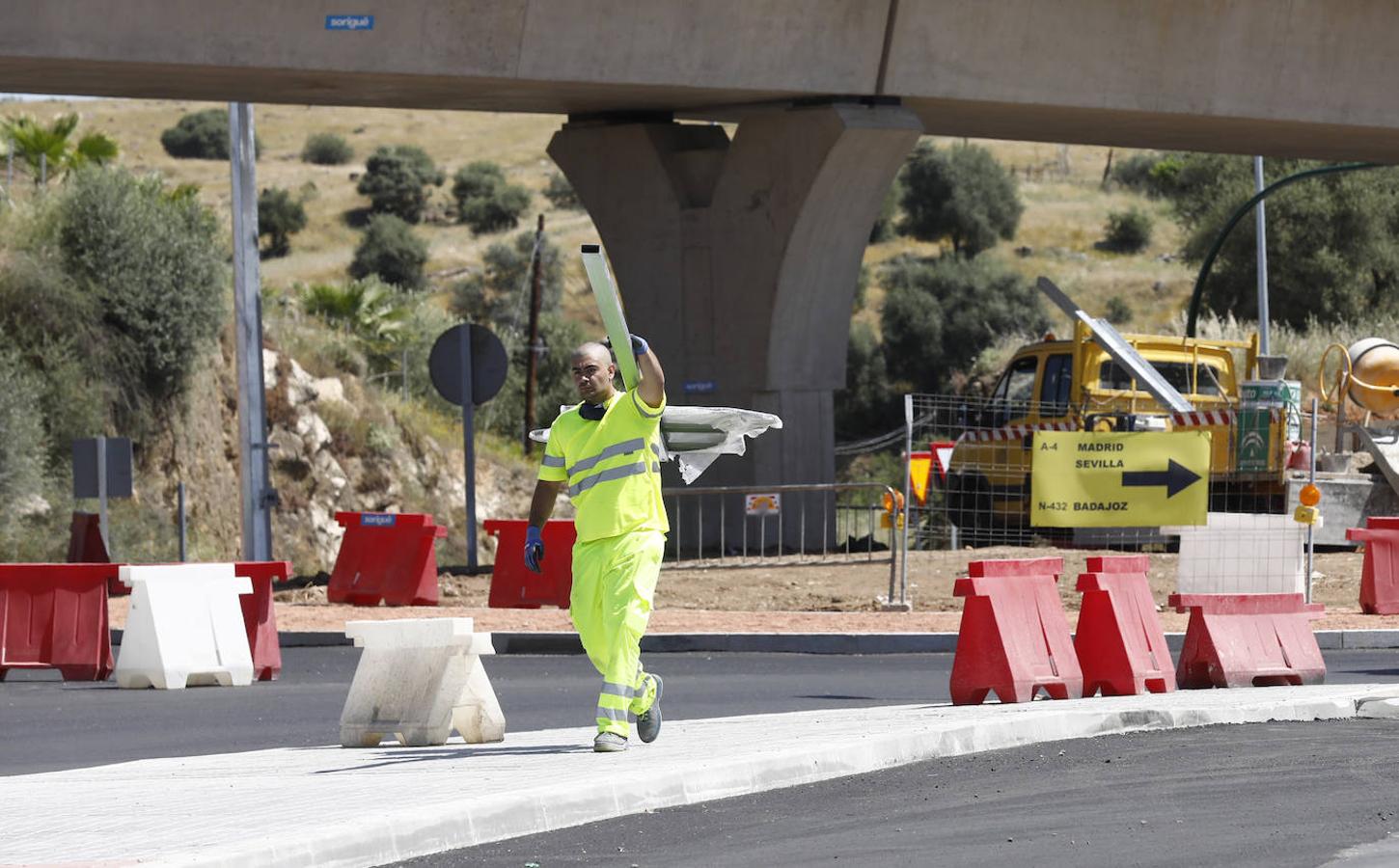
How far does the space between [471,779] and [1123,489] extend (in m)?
11.9

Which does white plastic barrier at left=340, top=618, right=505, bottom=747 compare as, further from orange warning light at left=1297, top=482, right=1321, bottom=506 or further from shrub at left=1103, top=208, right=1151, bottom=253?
shrub at left=1103, top=208, right=1151, bottom=253

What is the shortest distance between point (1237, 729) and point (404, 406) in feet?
100

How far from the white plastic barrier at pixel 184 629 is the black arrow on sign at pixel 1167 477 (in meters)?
8.09

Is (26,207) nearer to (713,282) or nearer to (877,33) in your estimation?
(713,282)

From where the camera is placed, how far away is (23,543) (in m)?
29.5

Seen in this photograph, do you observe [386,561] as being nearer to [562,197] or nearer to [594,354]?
[594,354]

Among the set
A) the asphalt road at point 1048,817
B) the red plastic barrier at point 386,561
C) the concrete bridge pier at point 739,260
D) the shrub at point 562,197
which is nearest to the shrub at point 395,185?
the shrub at point 562,197

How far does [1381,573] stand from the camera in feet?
65.9

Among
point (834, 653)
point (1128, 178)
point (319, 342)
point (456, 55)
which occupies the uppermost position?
point (1128, 178)

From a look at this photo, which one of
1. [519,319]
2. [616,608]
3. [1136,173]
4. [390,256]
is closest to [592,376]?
[616,608]

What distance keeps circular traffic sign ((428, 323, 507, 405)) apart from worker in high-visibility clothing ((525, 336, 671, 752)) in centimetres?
1144

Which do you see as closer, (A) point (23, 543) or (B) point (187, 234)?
(A) point (23, 543)

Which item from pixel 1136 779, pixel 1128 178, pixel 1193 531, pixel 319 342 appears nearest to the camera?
pixel 1136 779

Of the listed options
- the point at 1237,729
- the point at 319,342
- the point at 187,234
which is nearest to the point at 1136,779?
the point at 1237,729
